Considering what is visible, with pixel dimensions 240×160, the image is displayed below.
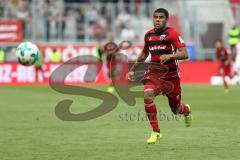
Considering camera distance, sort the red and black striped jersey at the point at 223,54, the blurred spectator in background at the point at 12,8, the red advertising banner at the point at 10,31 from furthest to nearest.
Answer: the blurred spectator in background at the point at 12,8, the red advertising banner at the point at 10,31, the red and black striped jersey at the point at 223,54

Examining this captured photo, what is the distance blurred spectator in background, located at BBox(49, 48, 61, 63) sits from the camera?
3650 cm

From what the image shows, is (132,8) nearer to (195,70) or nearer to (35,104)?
(195,70)

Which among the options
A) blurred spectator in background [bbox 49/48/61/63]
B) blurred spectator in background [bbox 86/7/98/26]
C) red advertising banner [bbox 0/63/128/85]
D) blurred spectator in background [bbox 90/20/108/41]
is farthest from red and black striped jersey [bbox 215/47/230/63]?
blurred spectator in background [bbox 49/48/61/63]

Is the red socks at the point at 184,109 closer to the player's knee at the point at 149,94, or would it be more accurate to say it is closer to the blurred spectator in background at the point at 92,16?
the player's knee at the point at 149,94

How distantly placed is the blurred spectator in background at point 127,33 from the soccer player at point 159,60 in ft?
82.6

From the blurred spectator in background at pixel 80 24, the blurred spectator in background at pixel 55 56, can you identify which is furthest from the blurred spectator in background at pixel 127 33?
the blurred spectator in background at pixel 55 56

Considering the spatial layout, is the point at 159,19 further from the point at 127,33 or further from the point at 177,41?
the point at 127,33

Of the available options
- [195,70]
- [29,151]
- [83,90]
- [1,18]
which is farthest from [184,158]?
[1,18]

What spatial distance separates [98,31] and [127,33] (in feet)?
5.35

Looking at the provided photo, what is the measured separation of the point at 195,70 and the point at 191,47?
182 centimetres

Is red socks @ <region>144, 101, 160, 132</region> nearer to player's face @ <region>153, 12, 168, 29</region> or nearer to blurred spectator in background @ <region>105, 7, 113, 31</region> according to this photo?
player's face @ <region>153, 12, 168, 29</region>

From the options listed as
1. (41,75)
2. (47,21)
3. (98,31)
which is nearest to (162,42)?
(41,75)

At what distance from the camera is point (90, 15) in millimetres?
37844

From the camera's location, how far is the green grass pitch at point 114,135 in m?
10.8
